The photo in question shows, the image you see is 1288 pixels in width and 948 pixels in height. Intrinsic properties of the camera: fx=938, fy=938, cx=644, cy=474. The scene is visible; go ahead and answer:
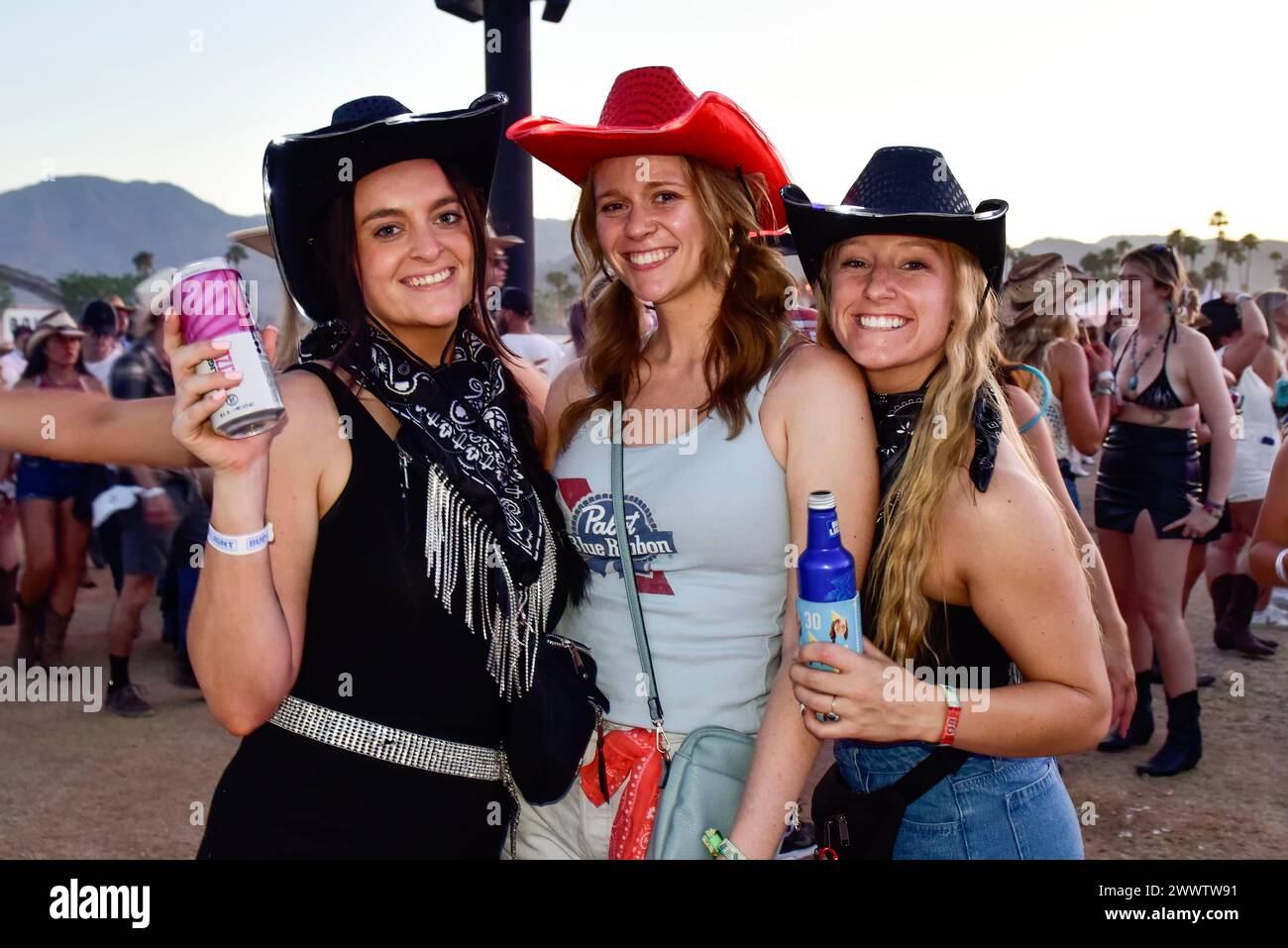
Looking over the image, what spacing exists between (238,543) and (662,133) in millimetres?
1299

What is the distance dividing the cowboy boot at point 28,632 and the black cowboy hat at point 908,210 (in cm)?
628

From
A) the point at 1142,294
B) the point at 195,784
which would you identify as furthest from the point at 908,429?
the point at 195,784

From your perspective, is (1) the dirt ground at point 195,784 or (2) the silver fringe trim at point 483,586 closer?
(2) the silver fringe trim at point 483,586

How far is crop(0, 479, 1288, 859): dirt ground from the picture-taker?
4.10 m

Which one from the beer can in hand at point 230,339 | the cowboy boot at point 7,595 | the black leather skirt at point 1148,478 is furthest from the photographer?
the cowboy boot at point 7,595

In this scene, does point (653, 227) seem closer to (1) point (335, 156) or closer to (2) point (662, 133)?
(2) point (662, 133)

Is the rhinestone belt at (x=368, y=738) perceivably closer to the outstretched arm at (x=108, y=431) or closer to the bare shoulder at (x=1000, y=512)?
the outstretched arm at (x=108, y=431)

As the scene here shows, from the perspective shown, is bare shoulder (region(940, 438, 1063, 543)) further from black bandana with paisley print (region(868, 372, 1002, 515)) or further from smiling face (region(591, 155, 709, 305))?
smiling face (region(591, 155, 709, 305))

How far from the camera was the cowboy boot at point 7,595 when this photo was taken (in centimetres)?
749

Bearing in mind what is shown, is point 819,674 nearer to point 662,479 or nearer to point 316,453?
point 662,479

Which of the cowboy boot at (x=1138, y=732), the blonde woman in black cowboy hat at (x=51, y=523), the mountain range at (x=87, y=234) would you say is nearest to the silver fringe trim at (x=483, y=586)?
the cowboy boot at (x=1138, y=732)

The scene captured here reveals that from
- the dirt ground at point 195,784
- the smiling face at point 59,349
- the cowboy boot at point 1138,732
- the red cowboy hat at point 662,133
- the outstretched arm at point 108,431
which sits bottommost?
the dirt ground at point 195,784
